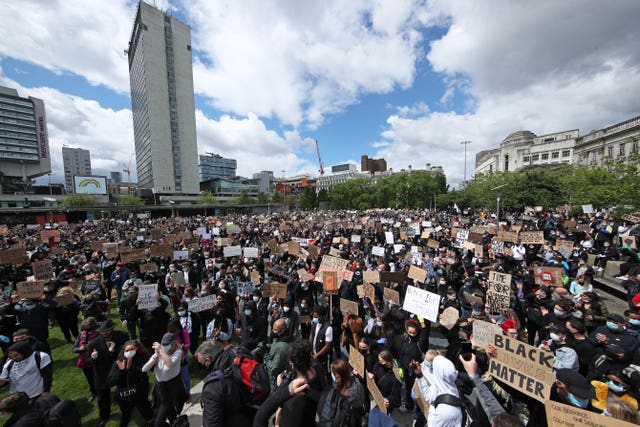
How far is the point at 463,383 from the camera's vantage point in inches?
145

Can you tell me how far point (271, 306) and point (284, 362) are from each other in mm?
2713

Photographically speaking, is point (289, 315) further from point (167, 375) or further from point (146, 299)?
point (146, 299)

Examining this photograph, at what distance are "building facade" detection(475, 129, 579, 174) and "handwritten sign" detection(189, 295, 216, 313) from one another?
3028 inches

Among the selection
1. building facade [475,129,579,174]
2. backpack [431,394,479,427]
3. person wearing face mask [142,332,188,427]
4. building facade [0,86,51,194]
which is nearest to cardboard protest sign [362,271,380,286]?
backpack [431,394,479,427]

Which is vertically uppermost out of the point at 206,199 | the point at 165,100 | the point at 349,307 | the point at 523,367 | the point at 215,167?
the point at 165,100

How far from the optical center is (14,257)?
11.8 m

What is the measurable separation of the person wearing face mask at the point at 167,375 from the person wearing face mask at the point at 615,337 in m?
6.19

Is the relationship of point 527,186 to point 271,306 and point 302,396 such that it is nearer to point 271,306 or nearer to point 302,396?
point 271,306

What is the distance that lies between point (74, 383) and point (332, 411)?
6654 mm

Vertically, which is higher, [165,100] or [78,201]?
[165,100]

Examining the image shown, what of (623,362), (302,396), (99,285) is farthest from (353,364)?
(99,285)

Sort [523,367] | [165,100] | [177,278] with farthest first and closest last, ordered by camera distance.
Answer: [165,100] → [177,278] → [523,367]

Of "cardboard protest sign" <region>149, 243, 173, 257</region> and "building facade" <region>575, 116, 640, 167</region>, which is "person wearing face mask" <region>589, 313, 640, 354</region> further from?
"building facade" <region>575, 116, 640, 167</region>

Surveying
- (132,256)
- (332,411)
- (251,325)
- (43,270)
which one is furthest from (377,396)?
(43,270)
